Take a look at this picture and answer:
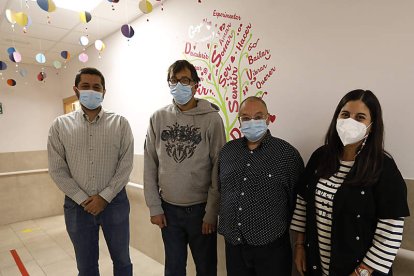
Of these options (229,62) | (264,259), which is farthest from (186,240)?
(229,62)

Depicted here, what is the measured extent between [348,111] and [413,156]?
0.39 meters

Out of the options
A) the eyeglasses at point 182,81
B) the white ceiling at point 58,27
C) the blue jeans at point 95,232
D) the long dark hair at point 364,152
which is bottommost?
the blue jeans at point 95,232

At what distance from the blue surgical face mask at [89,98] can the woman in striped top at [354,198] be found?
1.41 meters

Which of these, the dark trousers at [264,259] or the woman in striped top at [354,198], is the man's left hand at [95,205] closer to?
the dark trousers at [264,259]

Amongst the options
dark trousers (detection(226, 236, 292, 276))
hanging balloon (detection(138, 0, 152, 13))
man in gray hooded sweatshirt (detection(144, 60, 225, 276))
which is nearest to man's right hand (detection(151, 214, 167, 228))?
man in gray hooded sweatshirt (detection(144, 60, 225, 276))

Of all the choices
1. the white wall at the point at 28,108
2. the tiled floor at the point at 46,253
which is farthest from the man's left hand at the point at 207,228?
the white wall at the point at 28,108

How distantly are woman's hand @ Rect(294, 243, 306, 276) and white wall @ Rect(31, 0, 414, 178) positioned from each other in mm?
556

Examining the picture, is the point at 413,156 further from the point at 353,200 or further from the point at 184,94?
the point at 184,94

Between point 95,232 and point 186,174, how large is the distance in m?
0.79

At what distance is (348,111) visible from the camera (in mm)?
1281

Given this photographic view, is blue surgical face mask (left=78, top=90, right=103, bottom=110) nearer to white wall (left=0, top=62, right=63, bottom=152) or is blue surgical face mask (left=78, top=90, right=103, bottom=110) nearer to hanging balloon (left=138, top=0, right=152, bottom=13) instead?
hanging balloon (left=138, top=0, right=152, bottom=13)

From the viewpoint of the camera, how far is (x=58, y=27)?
11.1 feet

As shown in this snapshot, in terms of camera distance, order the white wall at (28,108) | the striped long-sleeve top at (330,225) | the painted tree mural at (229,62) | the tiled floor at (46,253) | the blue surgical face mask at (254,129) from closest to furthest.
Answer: the striped long-sleeve top at (330,225), the blue surgical face mask at (254,129), the painted tree mural at (229,62), the tiled floor at (46,253), the white wall at (28,108)

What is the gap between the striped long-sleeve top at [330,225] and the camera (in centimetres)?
114
